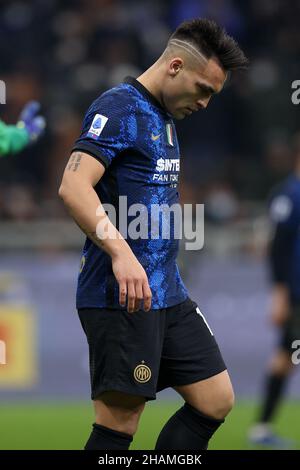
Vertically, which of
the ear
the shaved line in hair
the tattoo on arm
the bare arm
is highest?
the shaved line in hair

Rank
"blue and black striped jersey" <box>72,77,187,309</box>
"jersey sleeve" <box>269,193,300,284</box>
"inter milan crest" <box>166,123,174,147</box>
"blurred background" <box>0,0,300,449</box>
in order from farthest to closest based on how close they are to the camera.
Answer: "blurred background" <box>0,0,300,449</box>
"jersey sleeve" <box>269,193,300,284</box>
"inter milan crest" <box>166,123,174,147</box>
"blue and black striped jersey" <box>72,77,187,309</box>

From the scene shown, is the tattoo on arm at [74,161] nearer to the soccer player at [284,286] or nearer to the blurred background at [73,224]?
the blurred background at [73,224]

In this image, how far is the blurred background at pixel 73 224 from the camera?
9.29 m

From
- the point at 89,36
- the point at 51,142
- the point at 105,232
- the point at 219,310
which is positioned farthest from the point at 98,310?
the point at 89,36

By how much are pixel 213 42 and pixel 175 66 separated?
179mm

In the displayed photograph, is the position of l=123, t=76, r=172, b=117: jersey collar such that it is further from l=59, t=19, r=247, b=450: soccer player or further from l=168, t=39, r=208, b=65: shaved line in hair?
l=168, t=39, r=208, b=65: shaved line in hair

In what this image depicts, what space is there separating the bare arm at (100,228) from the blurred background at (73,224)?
147 inches

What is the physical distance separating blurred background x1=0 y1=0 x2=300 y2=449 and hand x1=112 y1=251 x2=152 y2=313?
373cm

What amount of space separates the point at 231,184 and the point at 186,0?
212 centimetres

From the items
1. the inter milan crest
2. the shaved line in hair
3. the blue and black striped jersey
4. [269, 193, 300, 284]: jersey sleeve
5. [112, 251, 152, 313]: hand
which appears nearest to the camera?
[112, 251, 152, 313]: hand

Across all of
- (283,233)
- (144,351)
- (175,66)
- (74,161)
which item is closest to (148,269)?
(144,351)

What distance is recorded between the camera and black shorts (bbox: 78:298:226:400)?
4344 mm

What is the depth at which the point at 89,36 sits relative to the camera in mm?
11516

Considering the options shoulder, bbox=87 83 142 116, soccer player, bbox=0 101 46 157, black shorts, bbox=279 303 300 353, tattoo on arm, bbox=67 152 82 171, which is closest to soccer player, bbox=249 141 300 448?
black shorts, bbox=279 303 300 353
